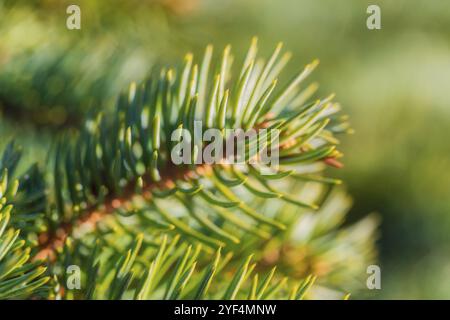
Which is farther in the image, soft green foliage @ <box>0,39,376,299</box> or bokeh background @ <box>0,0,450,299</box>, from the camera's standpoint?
bokeh background @ <box>0,0,450,299</box>

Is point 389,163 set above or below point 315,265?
above

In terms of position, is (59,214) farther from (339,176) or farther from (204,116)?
(339,176)

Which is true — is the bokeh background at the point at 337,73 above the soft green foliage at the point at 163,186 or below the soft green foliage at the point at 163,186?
above

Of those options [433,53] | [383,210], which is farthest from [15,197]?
[433,53]

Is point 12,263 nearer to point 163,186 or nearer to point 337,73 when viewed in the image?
point 163,186

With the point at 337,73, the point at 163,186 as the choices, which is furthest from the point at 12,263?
the point at 337,73
